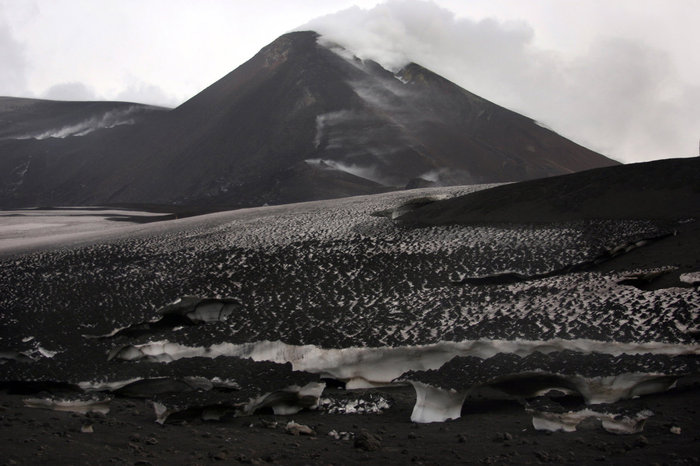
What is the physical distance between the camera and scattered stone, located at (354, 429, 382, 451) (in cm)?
930

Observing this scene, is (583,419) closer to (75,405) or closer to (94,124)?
(75,405)

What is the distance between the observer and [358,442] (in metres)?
9.43

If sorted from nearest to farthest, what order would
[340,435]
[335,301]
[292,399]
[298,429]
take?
[340,435] → [298,429] → [292,399] → [335,301]

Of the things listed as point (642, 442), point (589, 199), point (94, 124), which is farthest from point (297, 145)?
point (642, 442)

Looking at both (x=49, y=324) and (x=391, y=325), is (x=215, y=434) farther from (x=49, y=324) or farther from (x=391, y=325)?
(x=49, y=324)

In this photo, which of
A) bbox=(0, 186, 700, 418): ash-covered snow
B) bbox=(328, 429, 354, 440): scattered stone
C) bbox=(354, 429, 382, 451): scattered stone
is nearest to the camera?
bbox=(354, 429, 382, 451): scattered stone

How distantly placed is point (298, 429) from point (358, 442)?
116 cm

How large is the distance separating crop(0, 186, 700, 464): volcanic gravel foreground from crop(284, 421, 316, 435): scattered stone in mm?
34

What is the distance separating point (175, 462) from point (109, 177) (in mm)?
110199

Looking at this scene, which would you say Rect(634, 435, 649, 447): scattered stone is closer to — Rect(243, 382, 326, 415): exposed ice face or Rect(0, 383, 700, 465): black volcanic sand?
Rect(0, 383, 700, 465): black volcanic sand

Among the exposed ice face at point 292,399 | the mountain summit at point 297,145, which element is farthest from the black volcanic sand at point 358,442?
the mountain summit at point 297,145

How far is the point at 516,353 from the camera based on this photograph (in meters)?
11.1

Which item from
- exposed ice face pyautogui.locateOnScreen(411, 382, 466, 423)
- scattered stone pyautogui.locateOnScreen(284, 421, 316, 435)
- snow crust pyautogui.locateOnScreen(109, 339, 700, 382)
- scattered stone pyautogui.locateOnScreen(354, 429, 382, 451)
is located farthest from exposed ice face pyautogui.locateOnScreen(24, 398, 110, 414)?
exposed ice face pyautogui.locateOnScreen(411, 382, 466, 423)

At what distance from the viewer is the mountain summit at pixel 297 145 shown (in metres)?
91.7
